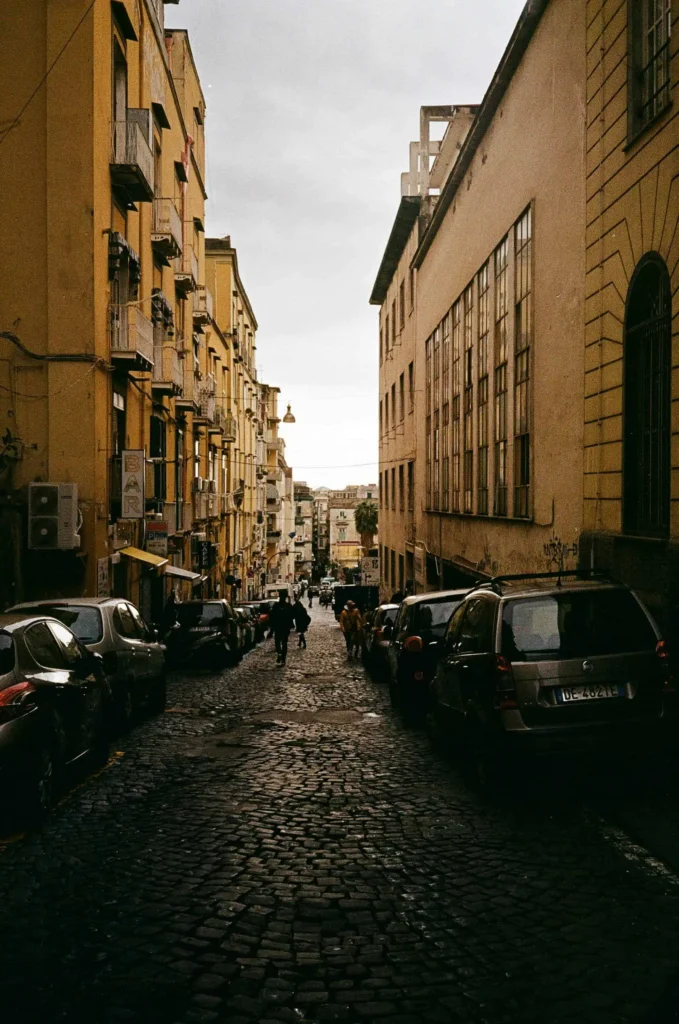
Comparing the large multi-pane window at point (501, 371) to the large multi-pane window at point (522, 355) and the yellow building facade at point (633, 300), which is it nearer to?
the large multi-pane window at point (522, 355)

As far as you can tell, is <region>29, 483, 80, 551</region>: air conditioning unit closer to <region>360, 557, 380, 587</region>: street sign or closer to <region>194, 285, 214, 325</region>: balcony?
<region>194, 285, 214, 325</region>: balcony

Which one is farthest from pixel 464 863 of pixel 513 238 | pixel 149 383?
pixel 149 383

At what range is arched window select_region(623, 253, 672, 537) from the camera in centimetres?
962

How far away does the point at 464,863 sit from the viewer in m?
5.85

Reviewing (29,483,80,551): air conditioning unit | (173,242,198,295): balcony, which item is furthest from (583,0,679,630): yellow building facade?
(173,242,198,295): balcony

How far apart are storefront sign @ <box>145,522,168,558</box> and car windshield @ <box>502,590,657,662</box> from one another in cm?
1675

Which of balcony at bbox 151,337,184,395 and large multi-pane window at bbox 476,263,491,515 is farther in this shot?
balcony at bbox 151,337,184,395

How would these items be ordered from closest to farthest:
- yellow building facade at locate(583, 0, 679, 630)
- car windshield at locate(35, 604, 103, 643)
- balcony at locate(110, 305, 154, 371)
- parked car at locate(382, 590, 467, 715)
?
yellow building facade at locate(583, 0, 679, 630) → car windshield at locate(35, 604, 103, 643) → parked car at locate(382, 590, 467, 715) → balcony at locate(110, 305, 154, 371)

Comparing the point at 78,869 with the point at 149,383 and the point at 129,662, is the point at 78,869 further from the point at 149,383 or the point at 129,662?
the point at 149,383

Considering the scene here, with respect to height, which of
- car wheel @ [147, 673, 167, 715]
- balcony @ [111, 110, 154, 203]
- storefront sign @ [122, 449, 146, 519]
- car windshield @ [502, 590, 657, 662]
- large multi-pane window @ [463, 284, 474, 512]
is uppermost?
balcony @ [111, 110, 154, 203]

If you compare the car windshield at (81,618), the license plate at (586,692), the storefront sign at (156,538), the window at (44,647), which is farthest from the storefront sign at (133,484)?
the license plate at (586,692)

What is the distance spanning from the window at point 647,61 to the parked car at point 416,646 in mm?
6134

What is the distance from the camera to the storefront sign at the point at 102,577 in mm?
18594

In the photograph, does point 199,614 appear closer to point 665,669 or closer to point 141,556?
point 141,556
